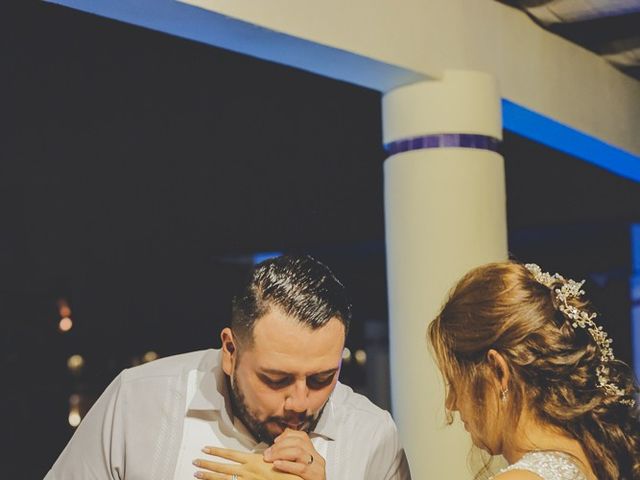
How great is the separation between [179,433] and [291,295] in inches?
18.3

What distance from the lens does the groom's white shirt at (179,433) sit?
2336 mm

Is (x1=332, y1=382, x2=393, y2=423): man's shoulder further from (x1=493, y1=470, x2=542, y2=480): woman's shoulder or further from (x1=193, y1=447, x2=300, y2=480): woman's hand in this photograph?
(x1=493, y1=470, x2=542, y2=480): woman's shoulder

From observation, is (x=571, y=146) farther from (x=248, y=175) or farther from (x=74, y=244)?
(x=74, y=244)

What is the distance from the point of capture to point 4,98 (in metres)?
5.89

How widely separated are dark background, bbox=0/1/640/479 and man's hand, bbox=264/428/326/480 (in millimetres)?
3329

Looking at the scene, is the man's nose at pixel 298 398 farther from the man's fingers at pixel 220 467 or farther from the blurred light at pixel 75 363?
the blurred light at pixel 75 363

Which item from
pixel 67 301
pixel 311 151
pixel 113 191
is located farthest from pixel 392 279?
pixel 67 301

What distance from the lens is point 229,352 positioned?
237cm

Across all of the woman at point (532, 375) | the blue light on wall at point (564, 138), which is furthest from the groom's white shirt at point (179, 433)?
the blue light on wall at point (564, 138)

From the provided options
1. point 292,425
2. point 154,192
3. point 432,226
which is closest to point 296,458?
point 292,425

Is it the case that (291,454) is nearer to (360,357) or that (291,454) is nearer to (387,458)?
(387,458)

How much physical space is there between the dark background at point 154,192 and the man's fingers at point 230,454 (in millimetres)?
3223

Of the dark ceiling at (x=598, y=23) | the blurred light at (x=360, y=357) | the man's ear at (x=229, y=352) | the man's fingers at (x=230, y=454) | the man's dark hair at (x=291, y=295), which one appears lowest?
the blurred light at (x=360, y=357)

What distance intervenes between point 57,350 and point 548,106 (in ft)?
18.6
